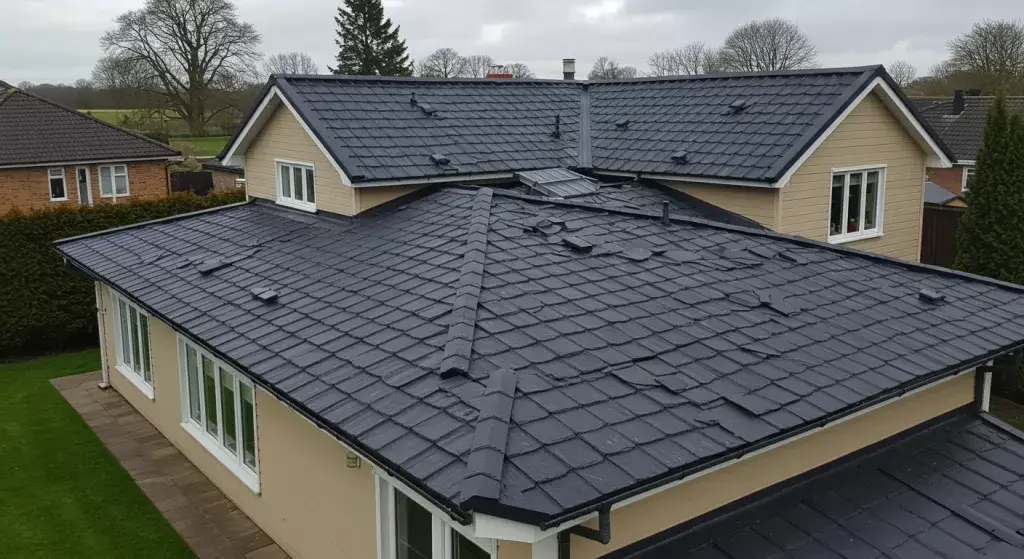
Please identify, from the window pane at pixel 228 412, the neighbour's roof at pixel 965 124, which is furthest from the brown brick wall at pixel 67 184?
the neighbour's roof at pixel 965 124

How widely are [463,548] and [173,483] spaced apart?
7.58m

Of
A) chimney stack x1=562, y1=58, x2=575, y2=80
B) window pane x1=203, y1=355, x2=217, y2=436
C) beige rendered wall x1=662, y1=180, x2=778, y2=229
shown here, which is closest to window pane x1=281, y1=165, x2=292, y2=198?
window pane x1=203, y1=355, x2=217, y2=436

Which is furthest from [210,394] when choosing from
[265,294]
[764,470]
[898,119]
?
[898,119]

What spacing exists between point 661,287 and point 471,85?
38.8ft

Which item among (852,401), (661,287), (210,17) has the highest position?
(210,17)

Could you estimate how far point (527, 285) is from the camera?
30.3 feet

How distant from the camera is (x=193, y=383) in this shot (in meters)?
13.5

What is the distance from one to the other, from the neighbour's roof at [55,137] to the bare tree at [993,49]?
54273 millimetres

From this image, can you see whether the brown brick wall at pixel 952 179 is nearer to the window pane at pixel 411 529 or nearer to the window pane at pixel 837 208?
the window pane at pixel 837 208

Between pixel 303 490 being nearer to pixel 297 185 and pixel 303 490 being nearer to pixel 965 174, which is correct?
pixel 297 185

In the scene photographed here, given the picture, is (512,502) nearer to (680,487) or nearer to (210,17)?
(680,487)

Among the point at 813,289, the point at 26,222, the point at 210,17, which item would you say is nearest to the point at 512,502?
the point at 813,289

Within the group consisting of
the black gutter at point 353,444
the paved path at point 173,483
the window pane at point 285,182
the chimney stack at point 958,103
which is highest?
the chimney stack at point 958,103

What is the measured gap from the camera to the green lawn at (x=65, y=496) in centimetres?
1111
